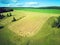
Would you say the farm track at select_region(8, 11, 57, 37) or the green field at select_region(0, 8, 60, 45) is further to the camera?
the farm track at select_region(8, 11, 57, 37)

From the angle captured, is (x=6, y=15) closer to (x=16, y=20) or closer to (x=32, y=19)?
(x=16, y=20)

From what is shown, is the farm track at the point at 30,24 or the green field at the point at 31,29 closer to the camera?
the green field at the point at 31,29

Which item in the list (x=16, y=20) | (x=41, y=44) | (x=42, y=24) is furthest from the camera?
(x=16, y=20)

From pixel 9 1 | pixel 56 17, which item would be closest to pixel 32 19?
pixel 56 17

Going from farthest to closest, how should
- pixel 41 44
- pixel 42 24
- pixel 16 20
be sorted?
Answer: 1. pixel 16 20
2. pixel 42 24
3. pixel 41 44
